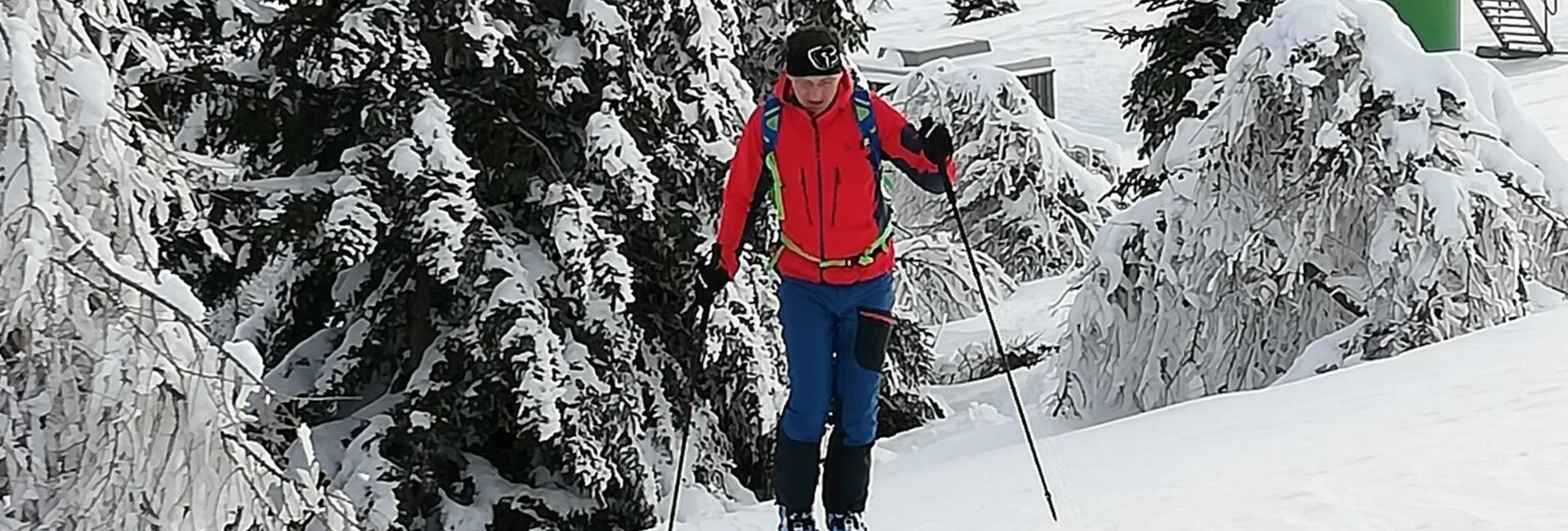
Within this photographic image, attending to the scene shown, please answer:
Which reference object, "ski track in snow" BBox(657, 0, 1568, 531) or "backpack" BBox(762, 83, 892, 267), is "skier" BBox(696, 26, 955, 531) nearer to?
"backpack" BBox(762, 83, 892, 267)

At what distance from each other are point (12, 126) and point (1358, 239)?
691 centimetres

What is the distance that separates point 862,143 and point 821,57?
0.28 metres

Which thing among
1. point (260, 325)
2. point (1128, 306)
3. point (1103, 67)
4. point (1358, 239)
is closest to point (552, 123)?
point (260, 325)

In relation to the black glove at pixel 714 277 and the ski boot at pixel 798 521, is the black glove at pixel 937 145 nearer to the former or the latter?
the black glove at pixel 714 277

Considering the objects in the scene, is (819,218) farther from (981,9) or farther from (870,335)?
(981,9)

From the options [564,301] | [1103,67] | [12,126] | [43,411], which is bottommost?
[1103,67]

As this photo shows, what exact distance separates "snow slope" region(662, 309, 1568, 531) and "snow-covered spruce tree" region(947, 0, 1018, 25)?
3051 cm

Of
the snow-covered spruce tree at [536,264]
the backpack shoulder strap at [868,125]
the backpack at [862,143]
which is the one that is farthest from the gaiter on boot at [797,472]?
the snow-covered spruce tree at [536,264]

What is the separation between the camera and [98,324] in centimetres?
400

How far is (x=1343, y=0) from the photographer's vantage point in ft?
28.4

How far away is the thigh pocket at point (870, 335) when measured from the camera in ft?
15.7

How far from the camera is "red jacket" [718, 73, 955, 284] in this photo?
4.65 metres

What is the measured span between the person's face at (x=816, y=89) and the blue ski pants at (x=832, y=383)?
1.75 feet

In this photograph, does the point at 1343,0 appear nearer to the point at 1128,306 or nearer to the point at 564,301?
the point at 1128,306
